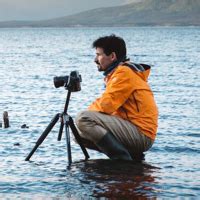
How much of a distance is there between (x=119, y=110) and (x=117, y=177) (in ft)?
3.37

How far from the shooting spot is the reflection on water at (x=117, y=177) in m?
8.71

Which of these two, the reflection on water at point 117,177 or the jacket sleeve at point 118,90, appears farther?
the jacket sleeve at point 118,90

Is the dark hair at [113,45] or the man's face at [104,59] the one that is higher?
the dark hair at [113,45]

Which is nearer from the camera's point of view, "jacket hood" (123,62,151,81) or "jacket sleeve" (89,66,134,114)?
"jacket sleeve" (89,66,134,114)

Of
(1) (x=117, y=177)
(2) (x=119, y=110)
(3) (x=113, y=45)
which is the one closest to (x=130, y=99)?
(2) (x=119, y=110)

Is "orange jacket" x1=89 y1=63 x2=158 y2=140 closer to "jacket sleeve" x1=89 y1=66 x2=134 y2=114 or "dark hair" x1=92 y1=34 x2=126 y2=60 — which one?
"jacket sleeve" x1=89 y1=66 x2=134 y2=114

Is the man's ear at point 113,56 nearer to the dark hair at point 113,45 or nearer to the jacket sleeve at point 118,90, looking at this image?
the dark hair at point 113,45

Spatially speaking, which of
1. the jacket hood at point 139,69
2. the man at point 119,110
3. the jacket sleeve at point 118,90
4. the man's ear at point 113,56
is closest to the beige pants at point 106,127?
the man at point 119,110

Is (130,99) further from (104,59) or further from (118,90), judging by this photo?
(104,59)

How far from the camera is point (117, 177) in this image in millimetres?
9516

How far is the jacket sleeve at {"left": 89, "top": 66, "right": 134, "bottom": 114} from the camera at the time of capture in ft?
30.7

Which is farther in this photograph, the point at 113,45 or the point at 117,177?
the point at 113,45

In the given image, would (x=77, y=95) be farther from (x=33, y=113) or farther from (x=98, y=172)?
(x=98, y=172)

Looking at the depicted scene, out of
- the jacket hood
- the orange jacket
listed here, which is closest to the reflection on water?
the orange jacket
